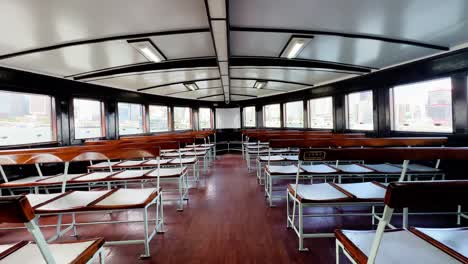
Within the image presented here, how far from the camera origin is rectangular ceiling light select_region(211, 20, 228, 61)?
6.58 feet

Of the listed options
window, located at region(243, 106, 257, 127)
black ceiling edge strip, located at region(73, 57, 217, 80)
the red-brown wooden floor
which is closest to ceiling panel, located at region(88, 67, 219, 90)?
black ceiling edge strip, located at region(73, 57, 217, 80)

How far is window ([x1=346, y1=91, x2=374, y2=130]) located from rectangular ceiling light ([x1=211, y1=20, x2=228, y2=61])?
3180 mm

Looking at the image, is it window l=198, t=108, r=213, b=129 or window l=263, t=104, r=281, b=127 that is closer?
window l=263, t=104, r=281, b=127

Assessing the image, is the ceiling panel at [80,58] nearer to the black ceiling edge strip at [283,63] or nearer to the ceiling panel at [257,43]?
the ceiling panel at [257,43]

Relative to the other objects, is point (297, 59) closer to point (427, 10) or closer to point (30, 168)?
point (427, 10)

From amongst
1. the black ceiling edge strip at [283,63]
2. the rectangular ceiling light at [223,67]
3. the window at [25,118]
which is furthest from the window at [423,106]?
the window at [25,118]

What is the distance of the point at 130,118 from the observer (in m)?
5.94

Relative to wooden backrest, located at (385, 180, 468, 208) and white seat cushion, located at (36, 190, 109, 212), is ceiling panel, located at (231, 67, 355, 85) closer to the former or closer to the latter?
white seat cushion, located at (36, 190, 109, 212)

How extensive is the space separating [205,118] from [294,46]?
637cm

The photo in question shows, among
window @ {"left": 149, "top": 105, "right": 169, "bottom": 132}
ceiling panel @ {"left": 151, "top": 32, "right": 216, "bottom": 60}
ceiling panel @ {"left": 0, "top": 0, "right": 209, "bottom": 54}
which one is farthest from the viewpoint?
window @ {"left": 149, "top": 105, "right": 169, "bottom": 132}

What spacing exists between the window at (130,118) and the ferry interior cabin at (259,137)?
51 cm

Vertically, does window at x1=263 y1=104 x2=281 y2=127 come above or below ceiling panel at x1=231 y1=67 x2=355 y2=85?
below

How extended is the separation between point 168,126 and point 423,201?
23.8 ft

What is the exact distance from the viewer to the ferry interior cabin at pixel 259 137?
1.24m
